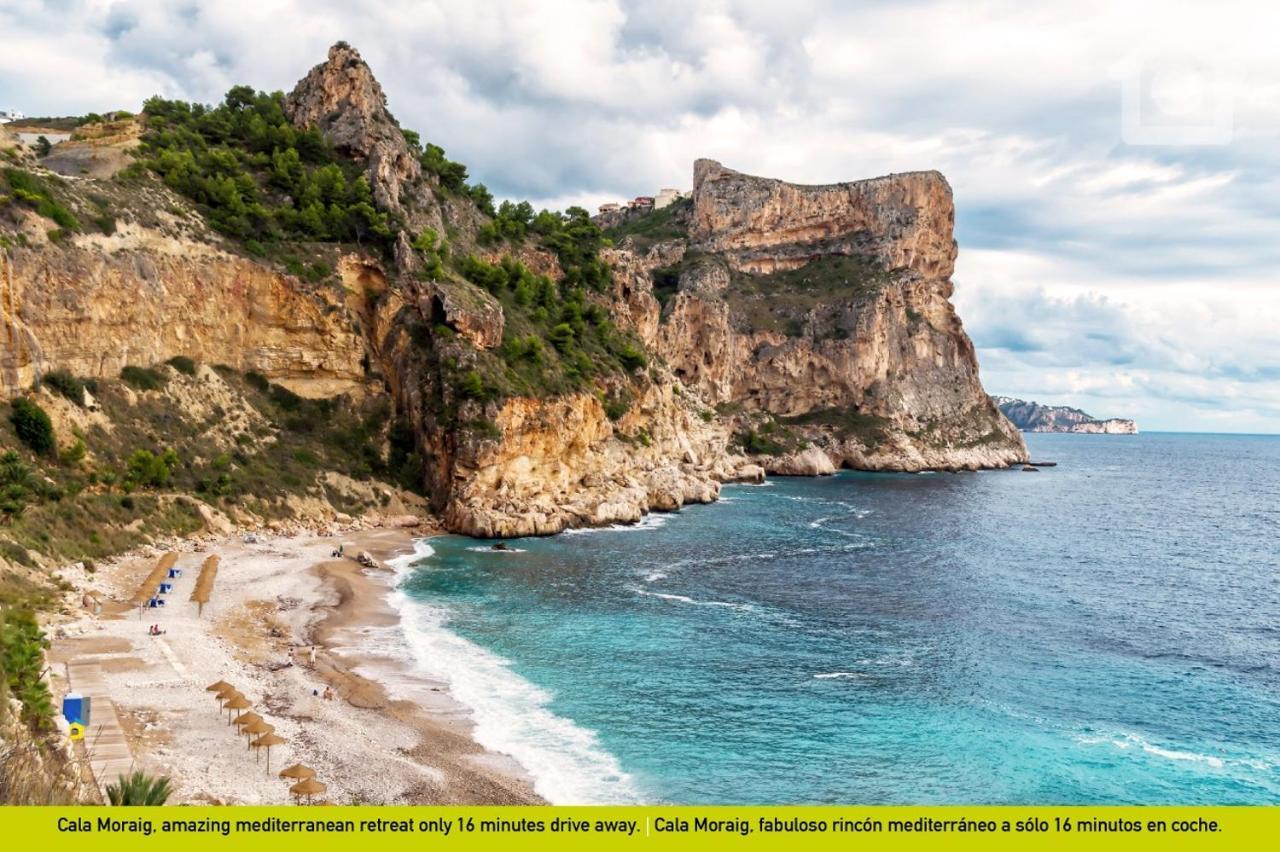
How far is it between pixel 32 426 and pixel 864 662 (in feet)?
138

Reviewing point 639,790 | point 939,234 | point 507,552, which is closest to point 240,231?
point 507,552

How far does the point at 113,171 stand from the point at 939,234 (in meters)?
131

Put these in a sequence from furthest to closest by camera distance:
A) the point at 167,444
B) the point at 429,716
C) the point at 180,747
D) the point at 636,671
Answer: the point at 167,444
the point at 636,671
the point at 429,716
the point at 180,747

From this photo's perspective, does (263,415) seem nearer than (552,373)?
Yes

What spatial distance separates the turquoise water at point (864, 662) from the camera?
67.3 feet

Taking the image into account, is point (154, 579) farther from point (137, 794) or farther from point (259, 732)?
point (137, 794)

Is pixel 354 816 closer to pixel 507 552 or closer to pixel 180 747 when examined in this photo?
pixel 180 747

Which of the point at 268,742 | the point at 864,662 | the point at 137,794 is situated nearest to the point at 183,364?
the point at 268,742

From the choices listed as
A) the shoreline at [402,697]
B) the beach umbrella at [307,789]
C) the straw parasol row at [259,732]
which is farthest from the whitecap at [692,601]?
the beach umbrella at [307,789]

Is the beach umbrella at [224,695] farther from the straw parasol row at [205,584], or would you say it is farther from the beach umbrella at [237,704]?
the straw parasol row at [205,584]

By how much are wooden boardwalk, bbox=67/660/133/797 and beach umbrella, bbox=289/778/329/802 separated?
3.29 meters

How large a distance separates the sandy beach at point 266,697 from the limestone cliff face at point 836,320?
8612cm

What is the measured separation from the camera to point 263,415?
187 feet

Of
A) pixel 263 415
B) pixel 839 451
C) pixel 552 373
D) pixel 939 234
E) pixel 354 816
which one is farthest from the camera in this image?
pixel 939 234
